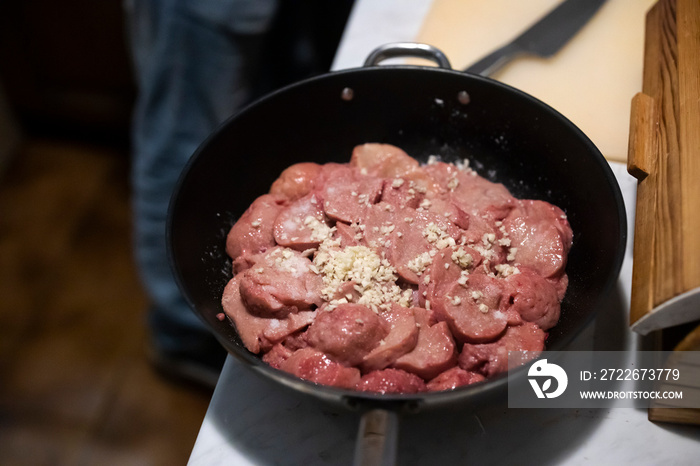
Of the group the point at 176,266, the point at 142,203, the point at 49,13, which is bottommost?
the point at 142,203

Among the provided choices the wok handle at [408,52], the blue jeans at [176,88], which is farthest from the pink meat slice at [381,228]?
the blue jeans at [176,88]

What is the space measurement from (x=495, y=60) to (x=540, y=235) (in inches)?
20.6

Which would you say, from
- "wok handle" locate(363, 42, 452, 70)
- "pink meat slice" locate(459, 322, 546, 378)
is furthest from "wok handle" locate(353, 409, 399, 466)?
"wok handle" locate(363, 42, 452, 70)

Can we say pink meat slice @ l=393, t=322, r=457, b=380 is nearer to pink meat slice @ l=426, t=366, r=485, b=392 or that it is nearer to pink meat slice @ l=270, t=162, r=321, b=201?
pink meat slice @ l=426, t=366, r=485, b=392

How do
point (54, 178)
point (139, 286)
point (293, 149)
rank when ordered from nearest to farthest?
point (293, 149) → point (139, 286) → point (54, 178)

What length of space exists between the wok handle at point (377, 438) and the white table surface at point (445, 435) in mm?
160

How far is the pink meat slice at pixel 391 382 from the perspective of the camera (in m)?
0.87

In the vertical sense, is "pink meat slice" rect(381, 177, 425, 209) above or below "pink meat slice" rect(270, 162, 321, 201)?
above

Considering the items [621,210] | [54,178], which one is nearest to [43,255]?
[54,178]

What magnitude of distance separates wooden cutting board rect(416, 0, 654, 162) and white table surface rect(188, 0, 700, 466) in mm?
580

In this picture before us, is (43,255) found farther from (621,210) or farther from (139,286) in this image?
(621,210)

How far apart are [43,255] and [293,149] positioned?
1.62 metres

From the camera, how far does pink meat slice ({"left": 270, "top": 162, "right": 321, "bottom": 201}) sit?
117 cm

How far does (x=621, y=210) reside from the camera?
920 millimetres
